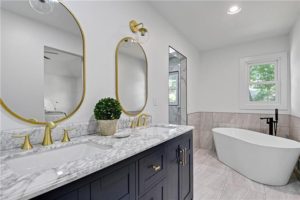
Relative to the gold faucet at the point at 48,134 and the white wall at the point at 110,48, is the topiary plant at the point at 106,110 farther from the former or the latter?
the gold faucet at the point at 48,134

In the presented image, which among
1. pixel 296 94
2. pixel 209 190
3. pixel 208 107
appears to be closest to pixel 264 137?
pixel 296 94

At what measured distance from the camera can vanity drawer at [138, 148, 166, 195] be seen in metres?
1.00

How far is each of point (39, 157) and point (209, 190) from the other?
6.87ft

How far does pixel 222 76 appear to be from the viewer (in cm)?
384

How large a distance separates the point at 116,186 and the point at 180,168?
0.87m

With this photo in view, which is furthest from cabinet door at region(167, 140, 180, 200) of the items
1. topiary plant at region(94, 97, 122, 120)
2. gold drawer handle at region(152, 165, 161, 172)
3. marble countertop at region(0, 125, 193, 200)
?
topiary plant at region(94, 97, 122, 120)

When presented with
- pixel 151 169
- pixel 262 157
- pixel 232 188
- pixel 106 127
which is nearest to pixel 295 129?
pixel 262 157

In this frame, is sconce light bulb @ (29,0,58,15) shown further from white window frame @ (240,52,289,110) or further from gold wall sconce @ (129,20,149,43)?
white window frame @ (240,52,289,110)

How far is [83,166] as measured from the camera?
2.21 ft

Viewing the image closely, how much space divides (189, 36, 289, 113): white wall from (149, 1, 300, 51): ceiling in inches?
9.7

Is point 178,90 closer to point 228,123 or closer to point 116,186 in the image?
point 228,123

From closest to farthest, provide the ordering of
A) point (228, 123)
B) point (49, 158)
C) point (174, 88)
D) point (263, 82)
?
point (49, 158) → point (263, 82) → point (228, 123) → point (174, 88)

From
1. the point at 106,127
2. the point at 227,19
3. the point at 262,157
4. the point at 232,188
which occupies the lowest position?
the point at 232,188

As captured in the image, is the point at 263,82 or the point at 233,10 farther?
the point at 263,82
